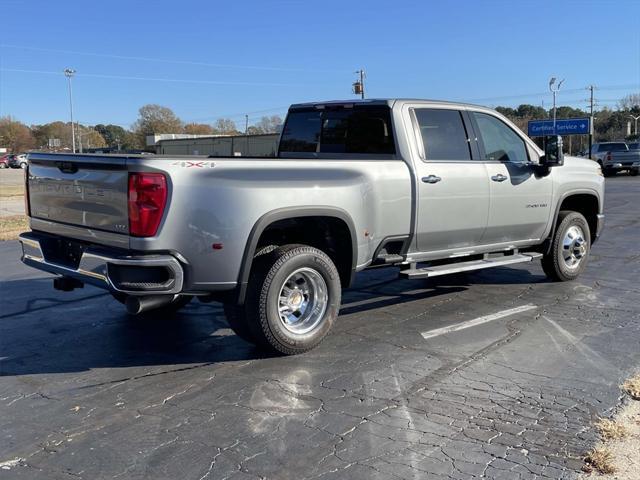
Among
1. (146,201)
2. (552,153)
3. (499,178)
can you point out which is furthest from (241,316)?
(552,153)

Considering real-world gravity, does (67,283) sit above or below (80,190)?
below

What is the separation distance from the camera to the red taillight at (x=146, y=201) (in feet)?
13.7

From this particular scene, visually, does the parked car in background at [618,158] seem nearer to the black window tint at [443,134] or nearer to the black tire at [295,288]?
the black window tint at [443,134]

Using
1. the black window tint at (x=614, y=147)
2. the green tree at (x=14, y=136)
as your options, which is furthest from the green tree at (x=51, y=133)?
the black window tint at (x=614, y=147)

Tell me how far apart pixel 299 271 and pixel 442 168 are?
1.94 m

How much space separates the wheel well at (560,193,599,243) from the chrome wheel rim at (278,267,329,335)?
4217mm

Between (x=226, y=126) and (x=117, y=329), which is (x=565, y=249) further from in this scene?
(x=226, y=126)

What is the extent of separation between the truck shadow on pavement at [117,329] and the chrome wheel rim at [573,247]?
44 cm

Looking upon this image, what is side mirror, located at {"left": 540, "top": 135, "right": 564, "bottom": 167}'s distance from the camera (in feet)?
22.6

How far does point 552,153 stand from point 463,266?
179cm

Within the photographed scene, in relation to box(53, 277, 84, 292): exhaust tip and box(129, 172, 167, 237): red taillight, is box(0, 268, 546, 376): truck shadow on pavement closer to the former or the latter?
box(53, 277, 84, 292): exhaust tip

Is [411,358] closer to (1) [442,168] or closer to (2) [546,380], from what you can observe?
(2) [546,380]

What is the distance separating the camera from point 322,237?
5.50 metres

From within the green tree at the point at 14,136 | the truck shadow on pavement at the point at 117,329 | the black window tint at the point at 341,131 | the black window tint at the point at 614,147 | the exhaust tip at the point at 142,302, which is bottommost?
the truck shadow on pavement at the point at 117,329
